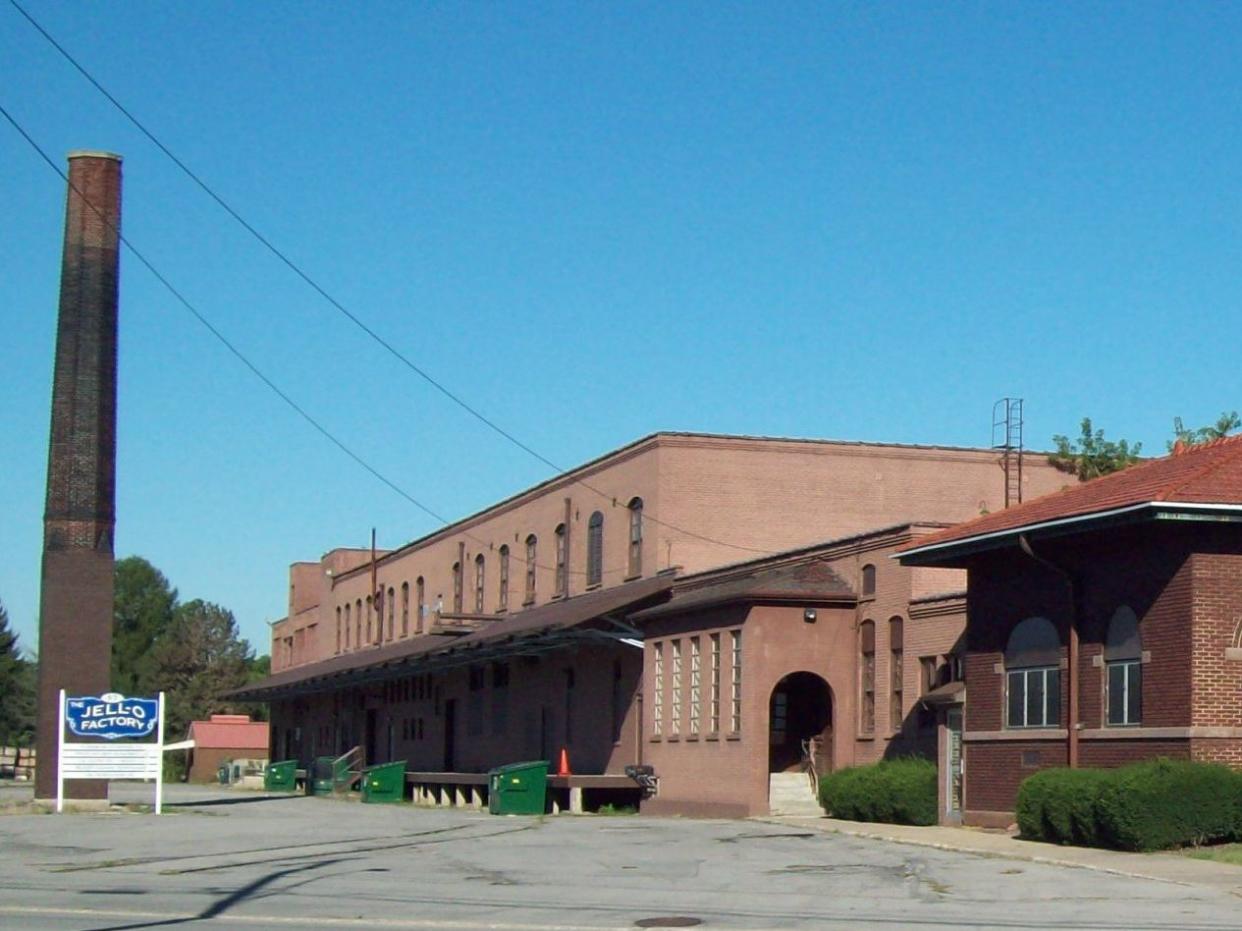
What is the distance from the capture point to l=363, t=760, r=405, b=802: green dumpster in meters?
54.3

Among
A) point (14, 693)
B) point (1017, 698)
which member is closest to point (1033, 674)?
point (1017, 698)

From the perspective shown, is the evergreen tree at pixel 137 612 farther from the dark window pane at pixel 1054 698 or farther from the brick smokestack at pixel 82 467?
the dark window pane at pixel 1054 698

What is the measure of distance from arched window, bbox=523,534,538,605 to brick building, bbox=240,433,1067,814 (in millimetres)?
104

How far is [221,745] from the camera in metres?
98.2

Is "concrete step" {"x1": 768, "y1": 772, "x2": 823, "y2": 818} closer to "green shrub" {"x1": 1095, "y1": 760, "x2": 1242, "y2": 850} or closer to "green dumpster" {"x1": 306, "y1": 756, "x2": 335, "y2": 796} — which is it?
"green shrub" {"x1": 1095, "y1": 760, "x2": 1242, "y2": 850}

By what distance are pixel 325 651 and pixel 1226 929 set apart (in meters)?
76.4

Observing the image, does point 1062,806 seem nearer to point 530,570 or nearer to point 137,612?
point 530,570

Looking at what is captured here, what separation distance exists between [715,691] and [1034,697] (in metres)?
11.5

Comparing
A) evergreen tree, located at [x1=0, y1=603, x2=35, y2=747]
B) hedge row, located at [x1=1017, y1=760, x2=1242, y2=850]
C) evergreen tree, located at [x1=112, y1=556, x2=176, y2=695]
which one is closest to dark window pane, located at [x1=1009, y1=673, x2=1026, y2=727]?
hedge row, located at [x1=1017, y1=760, x2=1242, y2=850]

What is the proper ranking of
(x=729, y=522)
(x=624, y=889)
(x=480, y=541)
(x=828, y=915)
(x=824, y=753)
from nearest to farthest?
(x=828, y=915)
(x=624, y=889)
(x=824, y=753)
(x=729, y=522)
(x=480, y=541)

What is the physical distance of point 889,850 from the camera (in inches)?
1073

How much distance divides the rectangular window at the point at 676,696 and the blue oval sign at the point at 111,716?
1162 cm

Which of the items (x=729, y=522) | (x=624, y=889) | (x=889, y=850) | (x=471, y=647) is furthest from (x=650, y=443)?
(x=624, y=889)

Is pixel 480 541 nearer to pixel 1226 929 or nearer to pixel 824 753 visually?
pixel 824 753
